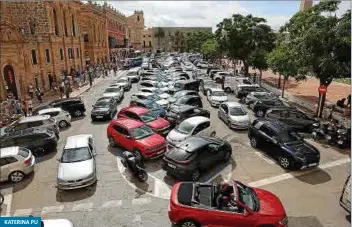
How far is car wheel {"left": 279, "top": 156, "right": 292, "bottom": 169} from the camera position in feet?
43.3

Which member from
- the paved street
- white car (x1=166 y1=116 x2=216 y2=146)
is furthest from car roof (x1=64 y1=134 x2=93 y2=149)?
white car (x1=166 y1=116 x2=216 y2=146)

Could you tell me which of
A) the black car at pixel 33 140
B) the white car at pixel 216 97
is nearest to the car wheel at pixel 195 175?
the black car at pixel 33 140

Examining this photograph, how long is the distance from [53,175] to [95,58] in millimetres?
41047

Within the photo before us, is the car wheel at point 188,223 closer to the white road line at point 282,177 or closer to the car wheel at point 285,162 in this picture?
the white road line at point 282,177

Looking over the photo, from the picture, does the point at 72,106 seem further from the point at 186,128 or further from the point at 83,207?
the point at 83,207

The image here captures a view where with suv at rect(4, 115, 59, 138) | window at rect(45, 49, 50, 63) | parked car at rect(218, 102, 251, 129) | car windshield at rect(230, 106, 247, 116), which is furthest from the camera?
window at rect(45, 49, 50, 63)

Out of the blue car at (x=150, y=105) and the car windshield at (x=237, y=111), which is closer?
the car windshield at (x=237, y=111)

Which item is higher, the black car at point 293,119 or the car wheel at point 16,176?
the black car at point 293,119

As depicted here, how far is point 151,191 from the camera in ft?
38.2

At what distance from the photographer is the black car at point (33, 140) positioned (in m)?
14.2

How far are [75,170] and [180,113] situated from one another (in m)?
8.45

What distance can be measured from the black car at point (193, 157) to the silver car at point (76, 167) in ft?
9.79

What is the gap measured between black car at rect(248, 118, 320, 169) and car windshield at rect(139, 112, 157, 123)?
5721 millimetres

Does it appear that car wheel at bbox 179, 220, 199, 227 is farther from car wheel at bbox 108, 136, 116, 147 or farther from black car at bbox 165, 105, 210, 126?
black car at bbox 165, 105, 210, 126
